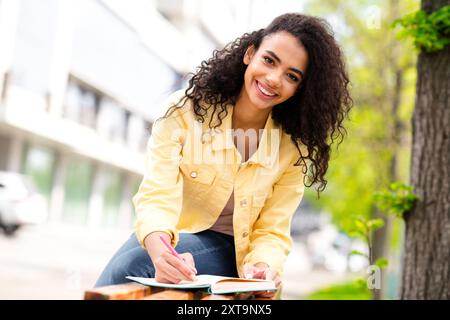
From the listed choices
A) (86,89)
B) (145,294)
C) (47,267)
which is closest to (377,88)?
(47,267)

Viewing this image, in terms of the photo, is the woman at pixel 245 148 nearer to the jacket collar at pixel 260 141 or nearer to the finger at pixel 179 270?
the jacket collar at pixel 260 141

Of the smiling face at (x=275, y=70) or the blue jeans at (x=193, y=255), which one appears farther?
the smiling face at (x=275, y=70)

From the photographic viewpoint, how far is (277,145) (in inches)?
84.9

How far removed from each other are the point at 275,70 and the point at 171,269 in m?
0.69

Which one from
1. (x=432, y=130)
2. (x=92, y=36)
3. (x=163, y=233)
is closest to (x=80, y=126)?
(x=92, y=36)

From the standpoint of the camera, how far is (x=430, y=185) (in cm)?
338

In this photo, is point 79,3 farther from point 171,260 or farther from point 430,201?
point 171,260

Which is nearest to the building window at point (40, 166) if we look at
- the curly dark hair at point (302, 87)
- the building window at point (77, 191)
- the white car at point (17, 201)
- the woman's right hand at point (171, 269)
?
the building window at point (77, 191)

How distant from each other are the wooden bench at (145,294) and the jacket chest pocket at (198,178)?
0.43 meters

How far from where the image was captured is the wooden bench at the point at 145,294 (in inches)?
53.6

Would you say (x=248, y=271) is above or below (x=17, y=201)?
below

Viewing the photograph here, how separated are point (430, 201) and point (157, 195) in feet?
6.35

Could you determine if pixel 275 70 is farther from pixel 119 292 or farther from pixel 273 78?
pixel 119 292

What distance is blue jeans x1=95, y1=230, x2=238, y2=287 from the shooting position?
1.88 meters
